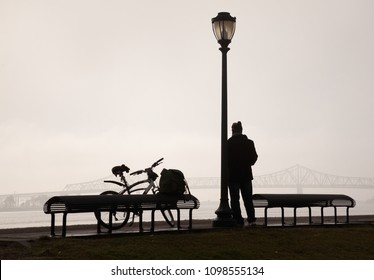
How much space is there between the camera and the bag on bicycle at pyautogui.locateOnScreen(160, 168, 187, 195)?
10516 mm

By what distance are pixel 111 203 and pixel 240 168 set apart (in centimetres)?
291

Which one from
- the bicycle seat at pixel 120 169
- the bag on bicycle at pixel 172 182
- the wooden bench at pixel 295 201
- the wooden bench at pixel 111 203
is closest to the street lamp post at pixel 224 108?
the wooden bench at pixel 295 201

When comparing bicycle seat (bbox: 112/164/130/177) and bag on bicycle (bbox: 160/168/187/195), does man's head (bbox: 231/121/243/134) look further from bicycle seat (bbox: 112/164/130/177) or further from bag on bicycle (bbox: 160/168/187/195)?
bicycle seat (bbox: 112/164/130/177)

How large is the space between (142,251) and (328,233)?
12.8 feet

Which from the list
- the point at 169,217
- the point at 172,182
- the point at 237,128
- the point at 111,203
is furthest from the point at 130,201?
the point at 237,128

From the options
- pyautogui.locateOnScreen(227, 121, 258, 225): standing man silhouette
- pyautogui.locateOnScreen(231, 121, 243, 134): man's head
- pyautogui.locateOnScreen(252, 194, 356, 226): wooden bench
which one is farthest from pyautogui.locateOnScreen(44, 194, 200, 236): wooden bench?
pyautogui.locateOnScreen(231, 121, 243, 134): man's head

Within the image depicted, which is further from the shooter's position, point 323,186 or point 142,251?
point 323,186

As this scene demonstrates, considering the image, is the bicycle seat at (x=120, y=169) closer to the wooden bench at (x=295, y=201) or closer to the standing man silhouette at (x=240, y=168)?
the standing man silhouette at (x=240, y=168)

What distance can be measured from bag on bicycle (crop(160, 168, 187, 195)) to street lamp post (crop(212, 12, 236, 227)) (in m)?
1.20

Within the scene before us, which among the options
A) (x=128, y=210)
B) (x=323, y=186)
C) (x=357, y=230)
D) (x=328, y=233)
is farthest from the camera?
(x=323, y=186)

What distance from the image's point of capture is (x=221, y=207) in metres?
11.6

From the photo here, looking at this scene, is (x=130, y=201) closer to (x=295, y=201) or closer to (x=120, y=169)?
(x=120, y=169)

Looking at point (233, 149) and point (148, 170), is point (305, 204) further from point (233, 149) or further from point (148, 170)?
point (148, 170)
